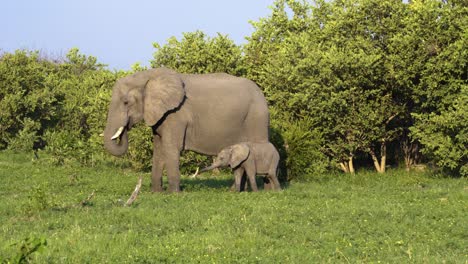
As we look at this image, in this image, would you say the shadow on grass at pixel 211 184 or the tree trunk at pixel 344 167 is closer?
the shadow on grass at pixel 211 184

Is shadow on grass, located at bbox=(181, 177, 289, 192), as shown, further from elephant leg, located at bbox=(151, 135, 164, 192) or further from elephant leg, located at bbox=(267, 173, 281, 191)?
elephant leg, located at bbox=(267, 173, 281, 191)

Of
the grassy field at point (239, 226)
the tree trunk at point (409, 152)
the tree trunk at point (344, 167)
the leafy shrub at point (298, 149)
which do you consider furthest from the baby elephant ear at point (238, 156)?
the tree trunk at point (409, 152)

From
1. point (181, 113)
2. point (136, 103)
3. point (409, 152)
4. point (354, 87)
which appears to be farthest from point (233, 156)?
point (409, 152)

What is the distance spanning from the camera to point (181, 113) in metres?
18.4

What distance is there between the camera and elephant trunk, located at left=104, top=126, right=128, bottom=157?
18.0 meters

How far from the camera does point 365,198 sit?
16516mm

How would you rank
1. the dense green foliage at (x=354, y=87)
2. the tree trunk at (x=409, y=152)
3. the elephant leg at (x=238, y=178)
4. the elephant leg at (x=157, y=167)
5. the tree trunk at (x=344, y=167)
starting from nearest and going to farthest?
the elephant leg at (x=238, y=178), the elephant leg at (x=157, y=167), the dense green foliage at (x=354, y=87), the tree trunk at (x=344, y=167), the tree trunk at (x=409, y=152)

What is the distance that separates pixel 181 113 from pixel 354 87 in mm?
7841

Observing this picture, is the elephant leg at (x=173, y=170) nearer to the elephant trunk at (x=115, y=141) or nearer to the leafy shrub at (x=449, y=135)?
the elephant trunk at (x=115, y=141)

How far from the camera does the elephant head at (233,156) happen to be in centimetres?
1817

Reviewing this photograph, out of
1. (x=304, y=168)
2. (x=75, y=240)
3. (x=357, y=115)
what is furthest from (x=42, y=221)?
(x=357, y=115)

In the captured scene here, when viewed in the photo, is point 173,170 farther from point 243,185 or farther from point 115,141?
point 243,185

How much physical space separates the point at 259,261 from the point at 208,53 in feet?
56.2

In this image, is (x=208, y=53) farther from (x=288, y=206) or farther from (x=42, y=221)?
(x=42, y=221)
